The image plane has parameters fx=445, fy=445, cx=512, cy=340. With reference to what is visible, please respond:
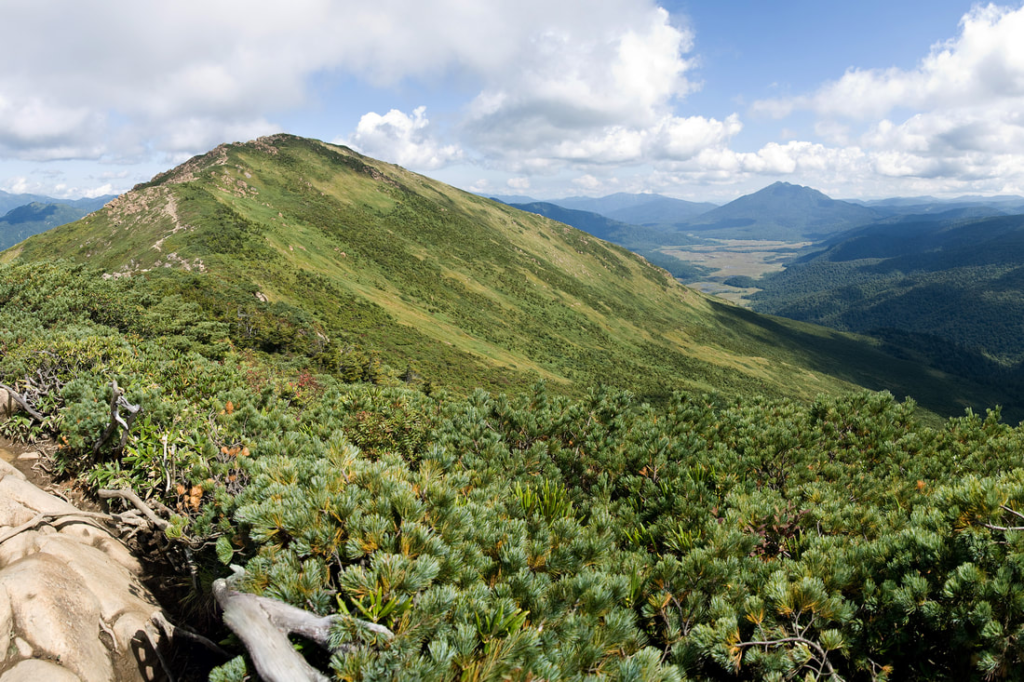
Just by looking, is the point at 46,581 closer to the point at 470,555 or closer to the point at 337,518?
the point at 337,518

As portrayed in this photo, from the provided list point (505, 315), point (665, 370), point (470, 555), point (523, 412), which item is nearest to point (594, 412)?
point (523, 412)

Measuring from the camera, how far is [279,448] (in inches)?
326

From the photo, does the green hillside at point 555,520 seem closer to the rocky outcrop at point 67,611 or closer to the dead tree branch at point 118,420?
the dead tree branch at point 118,420

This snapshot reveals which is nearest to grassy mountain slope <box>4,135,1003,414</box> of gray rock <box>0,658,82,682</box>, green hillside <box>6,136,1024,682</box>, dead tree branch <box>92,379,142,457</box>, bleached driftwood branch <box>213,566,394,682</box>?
dead tree branch <box>92,379,142,457</box>

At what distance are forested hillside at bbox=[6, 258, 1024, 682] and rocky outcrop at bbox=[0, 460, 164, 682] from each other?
0.90 m

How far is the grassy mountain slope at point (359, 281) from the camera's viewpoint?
7056 cm

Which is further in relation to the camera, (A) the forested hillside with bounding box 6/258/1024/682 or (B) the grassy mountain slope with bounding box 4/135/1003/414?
(B) the grassy mountain slope with bounding box 4/135/1003/414

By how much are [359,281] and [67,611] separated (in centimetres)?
11060

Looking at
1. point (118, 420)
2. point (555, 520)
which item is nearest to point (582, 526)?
point (555, 520)

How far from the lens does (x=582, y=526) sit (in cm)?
849

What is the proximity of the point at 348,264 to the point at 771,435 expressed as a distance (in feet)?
391

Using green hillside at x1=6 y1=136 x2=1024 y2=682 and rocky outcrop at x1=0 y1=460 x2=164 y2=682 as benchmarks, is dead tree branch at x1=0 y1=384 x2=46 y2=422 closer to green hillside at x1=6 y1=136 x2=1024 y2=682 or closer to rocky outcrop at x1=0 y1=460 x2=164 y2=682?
green hillside at x1=6 y1=136 x2=1024 y2=682

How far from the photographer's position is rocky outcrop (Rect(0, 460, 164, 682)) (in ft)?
19.9

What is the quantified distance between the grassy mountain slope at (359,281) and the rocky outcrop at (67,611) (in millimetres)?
39785
